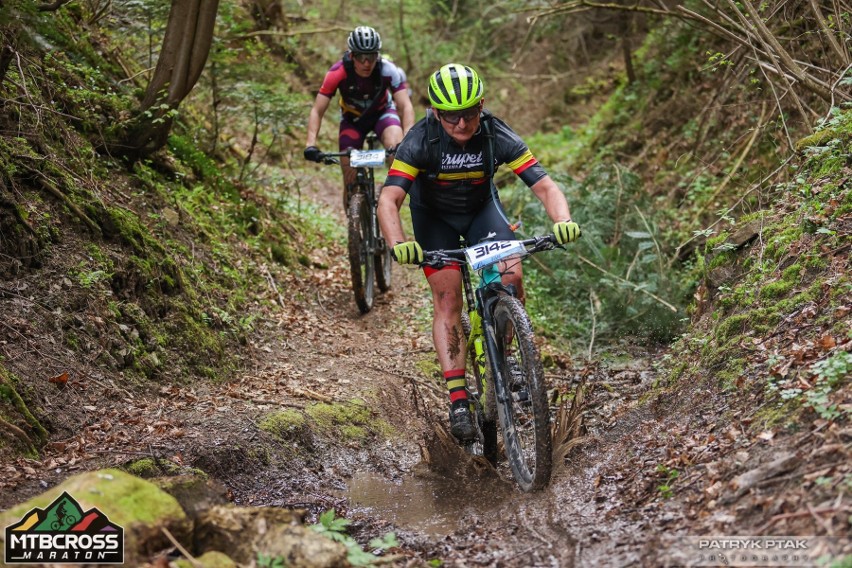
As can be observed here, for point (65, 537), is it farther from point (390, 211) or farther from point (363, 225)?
point (363, 225)

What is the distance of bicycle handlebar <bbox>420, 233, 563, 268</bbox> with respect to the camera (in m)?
4.59

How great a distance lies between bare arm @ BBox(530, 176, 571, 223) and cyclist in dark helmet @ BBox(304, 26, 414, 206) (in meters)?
3.47

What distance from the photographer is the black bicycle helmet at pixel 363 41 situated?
318 inches

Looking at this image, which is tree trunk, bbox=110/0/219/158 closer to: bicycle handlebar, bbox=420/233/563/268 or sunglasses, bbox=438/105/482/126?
sunglasses, bbox=438/105/482/126

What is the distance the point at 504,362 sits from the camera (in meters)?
4.84

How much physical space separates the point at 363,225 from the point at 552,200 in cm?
382

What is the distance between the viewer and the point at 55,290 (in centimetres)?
558

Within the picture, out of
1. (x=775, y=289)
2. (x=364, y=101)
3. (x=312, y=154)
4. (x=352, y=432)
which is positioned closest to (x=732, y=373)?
(x=775, y=289)

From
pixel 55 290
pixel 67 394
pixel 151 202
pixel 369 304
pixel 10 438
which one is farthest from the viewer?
pixel 369 304

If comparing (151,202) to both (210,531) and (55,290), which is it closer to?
(55,290)

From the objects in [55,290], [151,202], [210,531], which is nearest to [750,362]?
[210,531]

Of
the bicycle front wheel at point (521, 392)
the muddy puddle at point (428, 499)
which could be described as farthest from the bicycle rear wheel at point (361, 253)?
the bicycle front wheel at point (521, 392)

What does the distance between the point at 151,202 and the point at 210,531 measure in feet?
15.6

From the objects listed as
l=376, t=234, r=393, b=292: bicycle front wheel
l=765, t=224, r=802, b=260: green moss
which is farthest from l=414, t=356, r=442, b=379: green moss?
l=765, t=224, r=802, b=260: green moss
